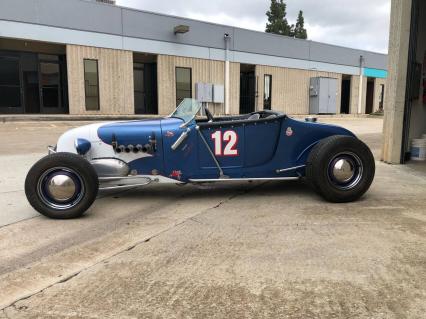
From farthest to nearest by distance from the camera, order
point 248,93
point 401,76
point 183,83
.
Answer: point 248,93 < point 183,83 < point 401,76

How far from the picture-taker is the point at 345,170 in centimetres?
522

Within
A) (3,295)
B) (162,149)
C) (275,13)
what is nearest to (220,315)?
(3,295)

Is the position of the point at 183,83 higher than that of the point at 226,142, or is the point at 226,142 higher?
the point at 183,83

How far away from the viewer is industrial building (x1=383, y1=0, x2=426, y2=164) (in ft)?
25.9

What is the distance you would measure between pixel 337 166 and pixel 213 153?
5.08ft

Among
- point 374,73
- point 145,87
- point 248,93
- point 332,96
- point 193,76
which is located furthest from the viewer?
point 374,73

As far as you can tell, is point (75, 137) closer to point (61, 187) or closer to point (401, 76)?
point (61, 187)

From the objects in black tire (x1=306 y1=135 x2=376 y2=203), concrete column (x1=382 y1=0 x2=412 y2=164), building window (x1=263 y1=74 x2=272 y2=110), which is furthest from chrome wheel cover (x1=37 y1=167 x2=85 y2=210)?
building window (x1=263 y1=74 x2=272 y2=110)

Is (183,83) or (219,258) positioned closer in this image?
(219,258)

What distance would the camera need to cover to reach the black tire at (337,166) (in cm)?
511

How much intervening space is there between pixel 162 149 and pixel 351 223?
7.76ft

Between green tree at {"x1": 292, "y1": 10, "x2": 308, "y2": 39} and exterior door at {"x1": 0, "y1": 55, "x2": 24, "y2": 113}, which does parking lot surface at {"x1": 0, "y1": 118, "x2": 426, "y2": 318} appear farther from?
green tree at {"x1": 292, "y1": 10, "x2": 308, "y2": 39}

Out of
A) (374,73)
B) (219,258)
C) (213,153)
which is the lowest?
(219,258)

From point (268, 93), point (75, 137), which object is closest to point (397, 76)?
point (75, 137)
